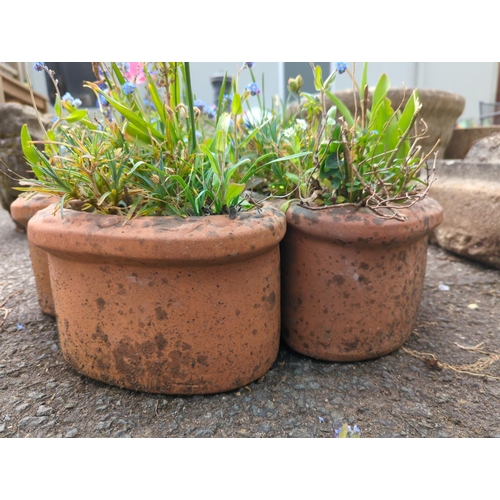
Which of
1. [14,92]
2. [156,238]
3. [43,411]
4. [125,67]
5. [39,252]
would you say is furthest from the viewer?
[14,92]

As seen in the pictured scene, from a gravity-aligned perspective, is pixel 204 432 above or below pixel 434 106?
below

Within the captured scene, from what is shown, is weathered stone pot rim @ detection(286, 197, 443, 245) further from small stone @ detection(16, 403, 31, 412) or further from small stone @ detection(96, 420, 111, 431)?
small stone @ detection(16, 403, 31, 412)

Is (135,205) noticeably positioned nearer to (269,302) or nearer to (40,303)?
(269,302)

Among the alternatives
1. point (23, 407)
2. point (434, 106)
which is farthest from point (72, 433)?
point (434, 106)

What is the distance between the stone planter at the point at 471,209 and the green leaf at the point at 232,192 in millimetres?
1387

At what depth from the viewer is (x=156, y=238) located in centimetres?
86

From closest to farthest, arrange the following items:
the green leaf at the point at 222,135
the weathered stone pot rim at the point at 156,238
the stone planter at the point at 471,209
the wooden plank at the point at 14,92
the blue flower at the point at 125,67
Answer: the weathered stone pot rim at the point at 156,238 → the green leaf at the point at 222,135 → the blue flower at the point at 125,67 → the stone planter at the point at 471,209 → the wooden plank at the point at 14,92

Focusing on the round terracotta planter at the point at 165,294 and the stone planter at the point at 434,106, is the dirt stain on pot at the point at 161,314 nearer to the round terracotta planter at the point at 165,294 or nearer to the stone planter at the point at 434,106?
the round terracotta planter at the point at 165,294

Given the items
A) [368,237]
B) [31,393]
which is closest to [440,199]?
[368,237]

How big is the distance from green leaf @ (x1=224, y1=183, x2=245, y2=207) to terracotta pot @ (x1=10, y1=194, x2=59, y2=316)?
0.71 m

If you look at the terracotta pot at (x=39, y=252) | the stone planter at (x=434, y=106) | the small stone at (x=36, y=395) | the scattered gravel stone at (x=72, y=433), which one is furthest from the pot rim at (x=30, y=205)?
the stone planter at (x=434, y=106)

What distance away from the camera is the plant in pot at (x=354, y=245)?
105cm

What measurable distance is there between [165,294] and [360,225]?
0.51 metres

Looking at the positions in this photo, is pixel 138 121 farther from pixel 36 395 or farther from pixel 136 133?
pixel 36 395
